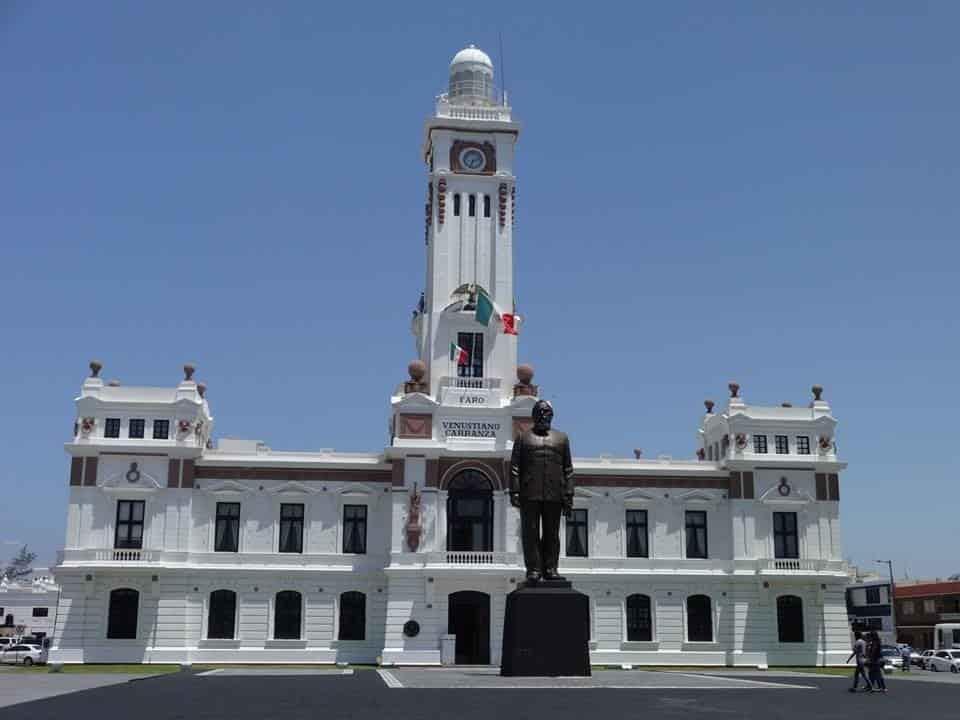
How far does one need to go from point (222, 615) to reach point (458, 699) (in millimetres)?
34658

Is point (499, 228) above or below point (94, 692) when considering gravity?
above

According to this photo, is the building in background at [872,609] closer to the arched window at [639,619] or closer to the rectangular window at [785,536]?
the rectangular window at [785,536]

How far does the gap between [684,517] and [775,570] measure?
5.06 meters

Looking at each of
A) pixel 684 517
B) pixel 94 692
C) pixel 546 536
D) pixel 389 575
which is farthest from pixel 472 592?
pixel 94 692

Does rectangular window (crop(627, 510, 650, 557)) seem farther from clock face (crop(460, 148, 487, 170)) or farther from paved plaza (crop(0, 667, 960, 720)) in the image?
paved plaza (crop(0, 667, 960, 720))

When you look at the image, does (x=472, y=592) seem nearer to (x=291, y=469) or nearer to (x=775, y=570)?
(x=291, y=469)

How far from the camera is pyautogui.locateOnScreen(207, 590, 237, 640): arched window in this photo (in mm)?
53375

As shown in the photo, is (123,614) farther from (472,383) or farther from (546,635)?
(546,635)

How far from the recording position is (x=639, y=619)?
5584cm

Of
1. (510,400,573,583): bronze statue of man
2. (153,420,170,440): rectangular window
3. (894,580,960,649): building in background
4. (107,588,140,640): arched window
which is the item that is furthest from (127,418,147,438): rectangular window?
(894,580,960,649): building in background

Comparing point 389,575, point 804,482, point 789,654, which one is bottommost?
point 789,654

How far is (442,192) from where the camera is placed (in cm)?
5947

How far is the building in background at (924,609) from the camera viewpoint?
8856 cm

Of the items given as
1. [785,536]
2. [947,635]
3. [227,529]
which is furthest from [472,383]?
[947,635]
